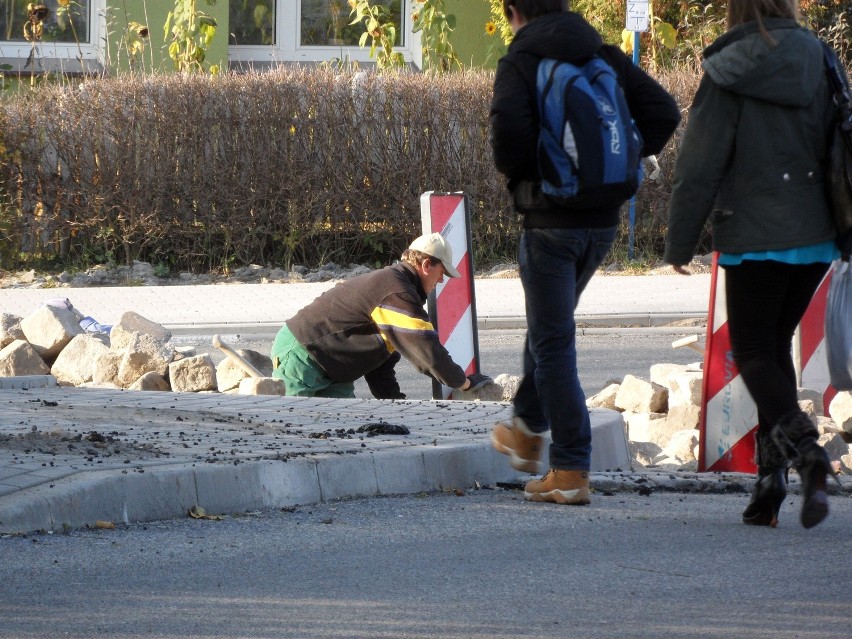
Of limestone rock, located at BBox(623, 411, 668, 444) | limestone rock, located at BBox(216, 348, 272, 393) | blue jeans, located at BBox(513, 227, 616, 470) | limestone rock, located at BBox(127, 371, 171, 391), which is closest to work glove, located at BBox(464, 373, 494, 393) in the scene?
limestone rock, located at BBox(623, 411, 668, 444)

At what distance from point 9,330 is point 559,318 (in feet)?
21.9

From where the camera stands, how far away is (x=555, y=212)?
4.90m

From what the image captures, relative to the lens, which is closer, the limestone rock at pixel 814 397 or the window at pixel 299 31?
the limestone rock at pixel 814 397

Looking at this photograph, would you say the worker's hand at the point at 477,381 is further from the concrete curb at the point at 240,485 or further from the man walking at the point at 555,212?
the man walking at the point at 555,212

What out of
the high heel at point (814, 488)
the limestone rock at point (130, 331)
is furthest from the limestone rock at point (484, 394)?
the high heel at point (814, 488)

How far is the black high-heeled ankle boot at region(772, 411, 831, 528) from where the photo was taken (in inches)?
172

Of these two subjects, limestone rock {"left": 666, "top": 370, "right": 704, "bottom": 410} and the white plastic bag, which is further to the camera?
limestone rock {"left": 666, "top": 370, "right": 704, "bottom": 410}

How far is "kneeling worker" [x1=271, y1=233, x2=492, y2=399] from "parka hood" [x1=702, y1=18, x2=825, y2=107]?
10.3 feet

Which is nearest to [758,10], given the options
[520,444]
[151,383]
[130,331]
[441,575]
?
[520,444]

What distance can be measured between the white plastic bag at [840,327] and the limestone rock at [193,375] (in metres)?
5.20

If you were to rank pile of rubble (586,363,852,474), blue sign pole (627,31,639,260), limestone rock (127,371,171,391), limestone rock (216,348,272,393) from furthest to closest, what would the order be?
blue sign pole (627,31,639,260), limestone rock (216,348,272,393), limestone rock (127,371,171,391), pile of rubble (586,363,852,474)

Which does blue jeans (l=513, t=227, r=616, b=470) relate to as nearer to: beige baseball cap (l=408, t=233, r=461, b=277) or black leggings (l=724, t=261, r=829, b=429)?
black leggings (l=724, t=261, r=829, b=429)

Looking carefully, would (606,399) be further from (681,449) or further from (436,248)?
(436,248)

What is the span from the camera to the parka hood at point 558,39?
477cm
